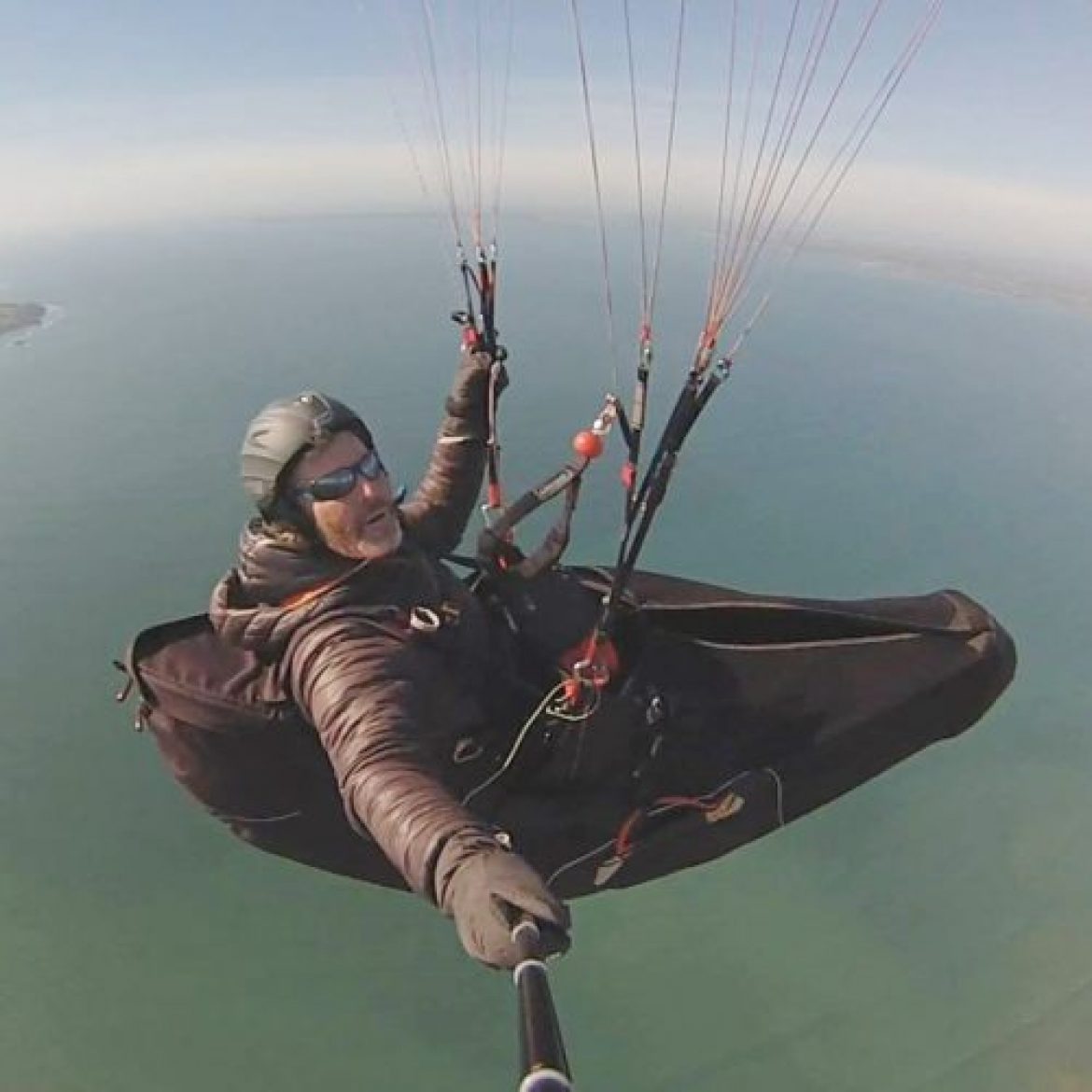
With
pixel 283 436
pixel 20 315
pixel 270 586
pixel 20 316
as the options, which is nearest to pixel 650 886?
pixel 270 586

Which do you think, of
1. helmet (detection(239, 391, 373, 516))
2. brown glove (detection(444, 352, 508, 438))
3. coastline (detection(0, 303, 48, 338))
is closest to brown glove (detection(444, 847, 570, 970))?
helmet (detection(239, 391, 373, 516))

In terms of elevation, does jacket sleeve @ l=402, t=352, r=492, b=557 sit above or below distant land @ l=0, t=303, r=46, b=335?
above

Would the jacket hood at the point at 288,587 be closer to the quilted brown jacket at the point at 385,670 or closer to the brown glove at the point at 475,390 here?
the quilted brown jacket at the point at 385,670

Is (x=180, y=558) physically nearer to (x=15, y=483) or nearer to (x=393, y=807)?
(x=15, y=483)

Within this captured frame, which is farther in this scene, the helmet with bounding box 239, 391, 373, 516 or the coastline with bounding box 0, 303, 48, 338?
the coastline with bounding box 0, 303, 48, 338

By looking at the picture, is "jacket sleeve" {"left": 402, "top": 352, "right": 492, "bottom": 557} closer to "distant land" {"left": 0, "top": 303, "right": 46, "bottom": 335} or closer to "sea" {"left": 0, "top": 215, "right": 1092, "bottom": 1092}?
"sea" {"left": 0, "top": 215, "right": 1092, "bottom": 1092}

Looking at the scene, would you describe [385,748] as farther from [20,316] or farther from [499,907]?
[20,316]

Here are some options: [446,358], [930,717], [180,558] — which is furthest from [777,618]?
[446,358]
